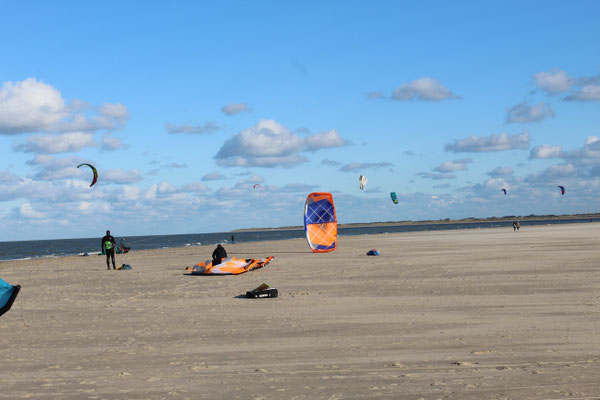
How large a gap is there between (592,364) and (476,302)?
4829 millimetres

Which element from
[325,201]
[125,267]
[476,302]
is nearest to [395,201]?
[325,201]

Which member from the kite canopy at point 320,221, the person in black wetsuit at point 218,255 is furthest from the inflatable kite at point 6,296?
the kite canopy at point 320,221

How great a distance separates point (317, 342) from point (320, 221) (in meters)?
22.1

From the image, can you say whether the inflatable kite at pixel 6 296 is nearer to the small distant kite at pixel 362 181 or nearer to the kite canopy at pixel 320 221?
the kite canopy at pixel 320 221

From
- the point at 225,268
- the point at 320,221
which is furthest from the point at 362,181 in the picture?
the point at 225,268

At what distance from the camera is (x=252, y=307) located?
1138 centimetres

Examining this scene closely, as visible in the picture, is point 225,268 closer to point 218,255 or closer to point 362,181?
point 218,255

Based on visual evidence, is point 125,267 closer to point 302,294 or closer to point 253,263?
point 253,263

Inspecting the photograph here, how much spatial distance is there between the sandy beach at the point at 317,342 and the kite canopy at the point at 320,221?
14.2m

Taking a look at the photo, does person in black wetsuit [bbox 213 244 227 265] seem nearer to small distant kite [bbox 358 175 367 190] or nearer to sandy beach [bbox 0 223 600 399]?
sandy beach [bbox 0 223 600 399]

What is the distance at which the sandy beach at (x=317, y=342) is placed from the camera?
571cm

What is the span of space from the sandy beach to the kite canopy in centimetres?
1416

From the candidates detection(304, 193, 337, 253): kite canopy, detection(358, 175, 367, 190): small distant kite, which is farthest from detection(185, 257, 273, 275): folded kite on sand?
detection(358, 175, 367, 190): small distant kite

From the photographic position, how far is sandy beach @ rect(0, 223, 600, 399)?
5.71m
